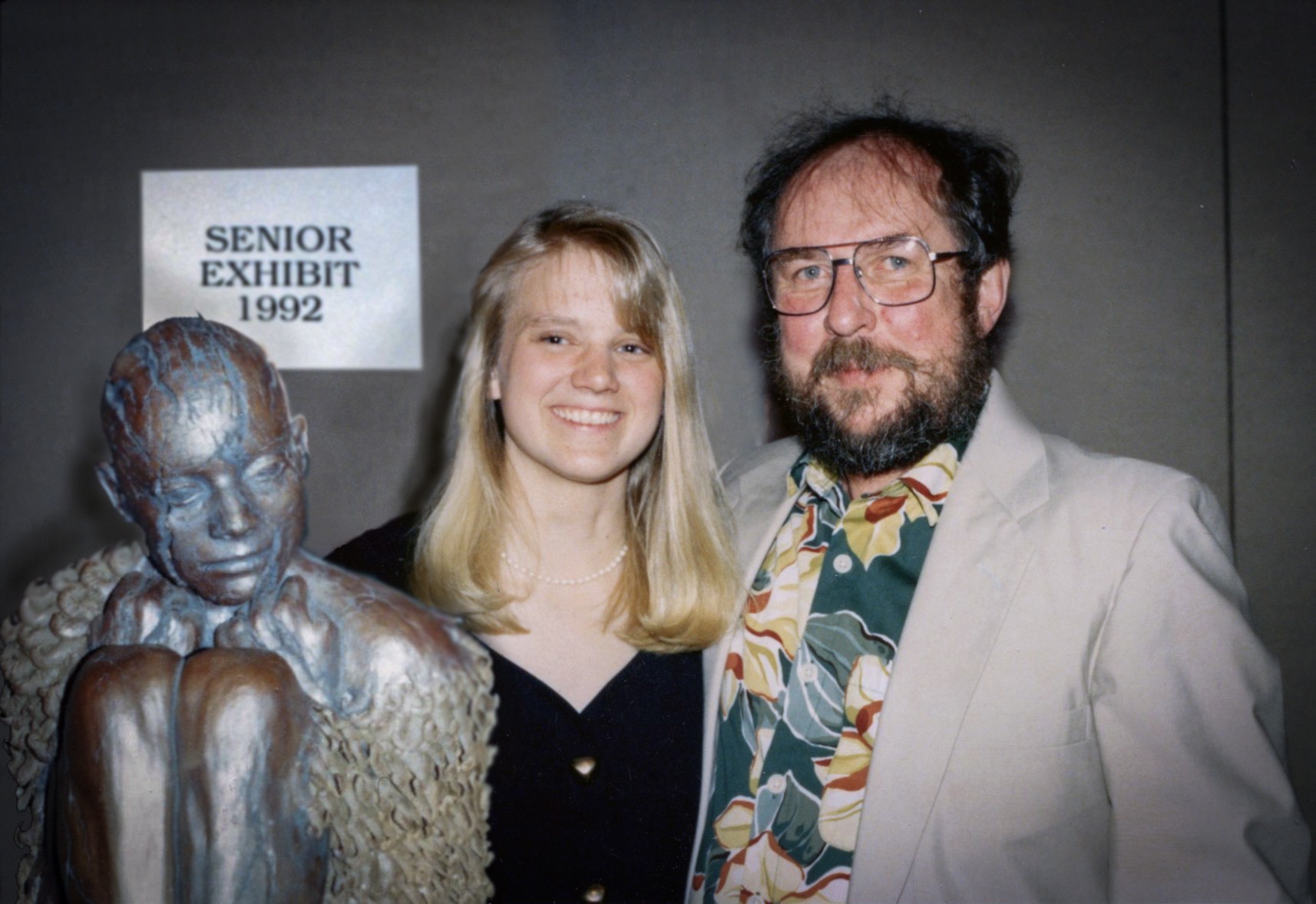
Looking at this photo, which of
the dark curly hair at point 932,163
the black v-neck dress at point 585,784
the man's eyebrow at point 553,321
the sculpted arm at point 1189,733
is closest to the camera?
the sculpted arm at point 1189,733

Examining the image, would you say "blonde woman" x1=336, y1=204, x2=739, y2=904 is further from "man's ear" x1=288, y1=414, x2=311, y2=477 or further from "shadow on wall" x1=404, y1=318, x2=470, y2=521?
"man's ear" x1=288, y1=414, x2=311, y2=477

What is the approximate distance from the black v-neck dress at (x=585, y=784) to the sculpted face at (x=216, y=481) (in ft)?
0.88

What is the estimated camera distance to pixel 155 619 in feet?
3.92

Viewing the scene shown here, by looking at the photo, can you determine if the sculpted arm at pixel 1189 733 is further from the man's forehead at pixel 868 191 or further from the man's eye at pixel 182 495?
the man's eye at pixel 182 495

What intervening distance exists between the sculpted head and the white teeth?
17.4 inches

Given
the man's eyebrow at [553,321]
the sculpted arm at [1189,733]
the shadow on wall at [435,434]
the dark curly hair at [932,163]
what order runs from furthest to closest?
the shadow on wall at [435,434]
the dark curly hair at [932,163]
the man's eyebrow at [553,321]
the sculpted arm at [1189,733]

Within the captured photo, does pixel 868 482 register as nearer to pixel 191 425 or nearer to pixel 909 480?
pixel 909 480

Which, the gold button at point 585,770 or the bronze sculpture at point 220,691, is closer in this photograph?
the bronze sculpture at point 220,691

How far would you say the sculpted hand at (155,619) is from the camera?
1.19m

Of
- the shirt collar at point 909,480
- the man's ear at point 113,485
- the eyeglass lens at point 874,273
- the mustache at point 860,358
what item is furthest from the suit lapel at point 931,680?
the man's ear at point 113,485

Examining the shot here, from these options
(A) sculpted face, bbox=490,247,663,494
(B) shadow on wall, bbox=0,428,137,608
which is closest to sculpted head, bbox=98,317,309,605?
(A) sculpted face, bbox=490,247,663,494

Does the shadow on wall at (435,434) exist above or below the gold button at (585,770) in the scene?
above

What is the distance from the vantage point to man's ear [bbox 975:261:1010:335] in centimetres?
167

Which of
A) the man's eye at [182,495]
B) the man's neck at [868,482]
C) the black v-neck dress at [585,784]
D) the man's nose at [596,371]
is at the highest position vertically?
the man's nose at [596,371]
